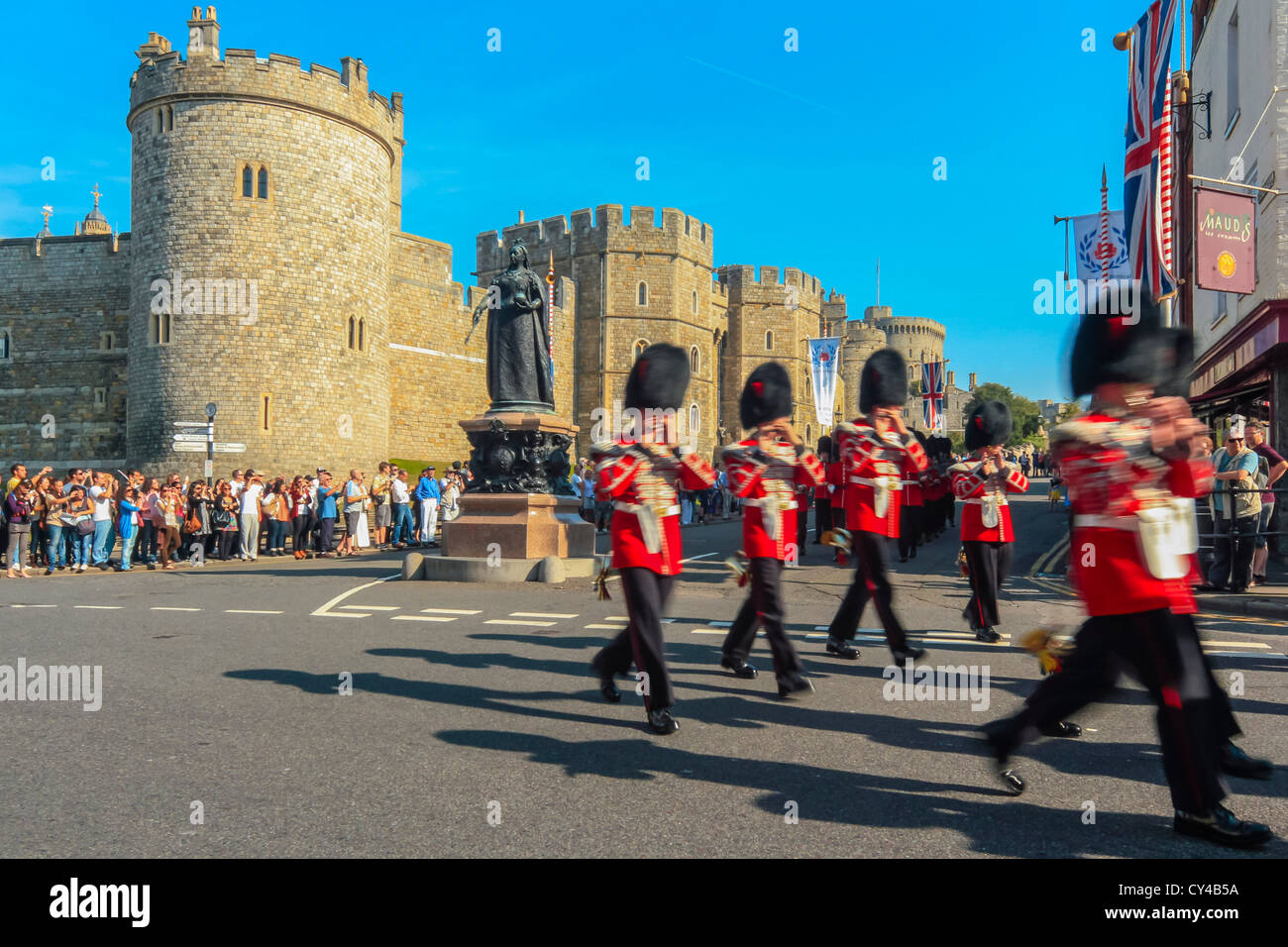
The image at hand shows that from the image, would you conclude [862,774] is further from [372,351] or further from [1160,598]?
[372,351]

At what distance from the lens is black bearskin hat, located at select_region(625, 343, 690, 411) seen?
572 cm

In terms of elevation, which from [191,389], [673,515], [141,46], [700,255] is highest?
[141,46]

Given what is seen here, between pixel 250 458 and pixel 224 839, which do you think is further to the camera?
pixel 250 458

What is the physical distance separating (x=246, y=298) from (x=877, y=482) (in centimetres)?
3058

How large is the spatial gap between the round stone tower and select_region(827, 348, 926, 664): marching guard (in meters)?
29.3

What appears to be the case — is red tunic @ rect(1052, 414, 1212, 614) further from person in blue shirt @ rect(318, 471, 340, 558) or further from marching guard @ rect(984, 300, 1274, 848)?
person in blue shirt @ rect(318, 471, 340, 558)

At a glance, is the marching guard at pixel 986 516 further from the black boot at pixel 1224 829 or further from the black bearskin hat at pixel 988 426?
the black boot at pixel 1224 829

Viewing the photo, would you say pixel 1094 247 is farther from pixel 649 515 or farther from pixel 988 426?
pixel 649 515

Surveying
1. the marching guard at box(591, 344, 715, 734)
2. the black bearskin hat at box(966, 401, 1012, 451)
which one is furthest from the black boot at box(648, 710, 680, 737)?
the black bearskin hat at box(966, 401, 1012, 451)

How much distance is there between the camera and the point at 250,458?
32.3 m

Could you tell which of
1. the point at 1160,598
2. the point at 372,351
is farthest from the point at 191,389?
the point at 1160,598

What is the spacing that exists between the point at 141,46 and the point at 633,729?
138ft

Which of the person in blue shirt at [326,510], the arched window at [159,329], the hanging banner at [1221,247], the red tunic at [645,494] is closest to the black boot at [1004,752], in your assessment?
the red tunic at [645,494]

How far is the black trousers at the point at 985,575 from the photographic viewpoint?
7.81 metres
